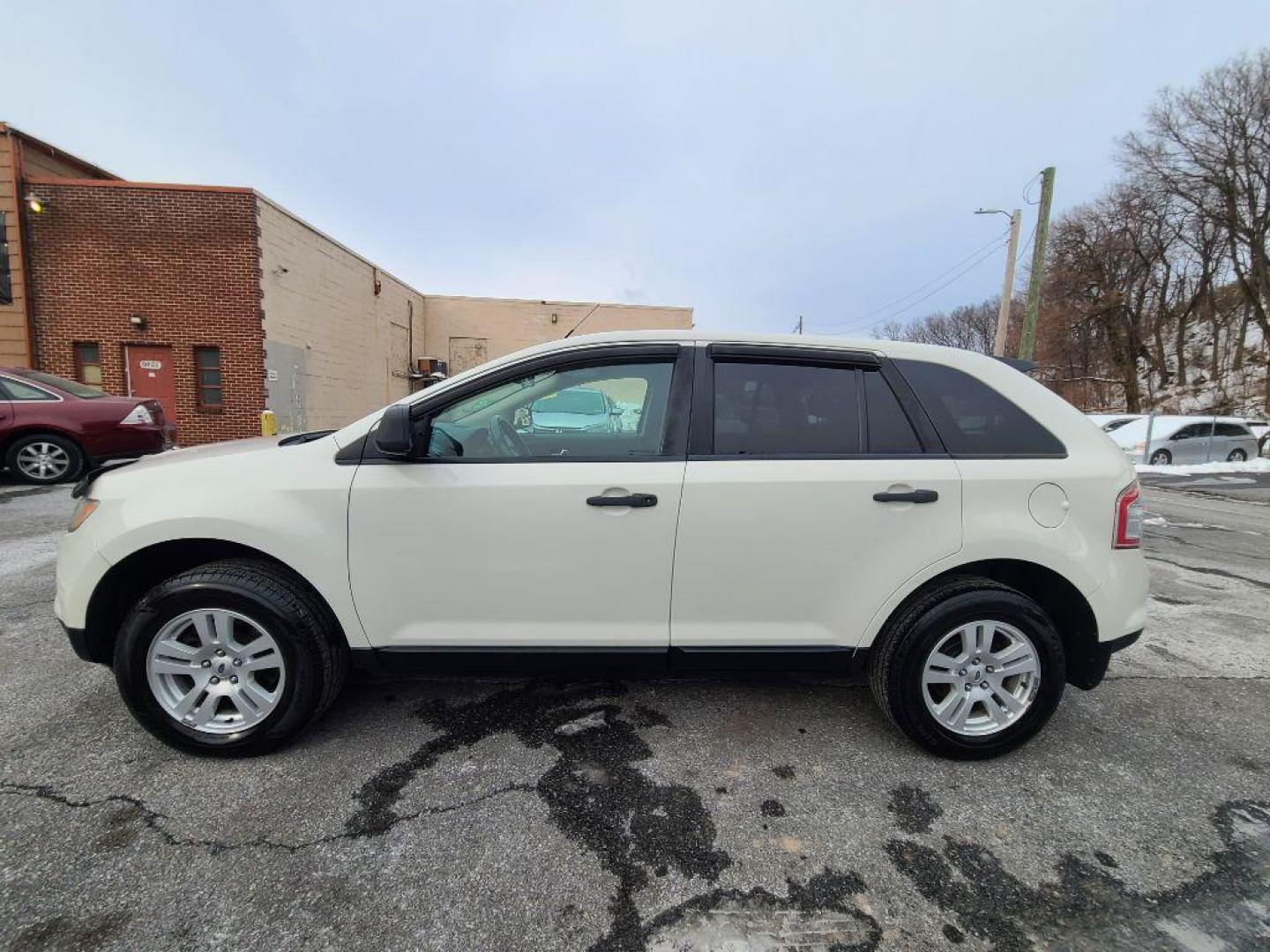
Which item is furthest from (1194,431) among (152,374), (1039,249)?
(152,374)

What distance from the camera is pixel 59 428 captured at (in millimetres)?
7473

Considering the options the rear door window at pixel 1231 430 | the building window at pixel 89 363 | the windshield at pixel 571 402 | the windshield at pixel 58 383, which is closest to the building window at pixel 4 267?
the building window at pixel 89 363

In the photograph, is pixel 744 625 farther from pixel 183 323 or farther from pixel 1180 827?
pixel 183 323

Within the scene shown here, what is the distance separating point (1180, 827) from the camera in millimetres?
2123

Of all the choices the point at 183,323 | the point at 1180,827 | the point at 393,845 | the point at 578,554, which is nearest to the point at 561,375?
the point at 578,554

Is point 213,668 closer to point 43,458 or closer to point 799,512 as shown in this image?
point 799,512

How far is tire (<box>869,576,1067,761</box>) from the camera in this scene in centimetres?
236

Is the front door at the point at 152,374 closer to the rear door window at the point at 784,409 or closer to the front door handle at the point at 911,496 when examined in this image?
the rear door window at the point at 784,409

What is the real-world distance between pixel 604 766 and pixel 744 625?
0.79 meters

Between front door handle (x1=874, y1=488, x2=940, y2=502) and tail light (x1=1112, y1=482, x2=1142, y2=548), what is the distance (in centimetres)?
77

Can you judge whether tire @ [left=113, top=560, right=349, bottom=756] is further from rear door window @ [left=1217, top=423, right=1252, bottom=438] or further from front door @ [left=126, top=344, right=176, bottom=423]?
rear door window @ [left=1217, top=423, right=1252, bottom=438]

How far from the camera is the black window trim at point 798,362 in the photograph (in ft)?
7.84

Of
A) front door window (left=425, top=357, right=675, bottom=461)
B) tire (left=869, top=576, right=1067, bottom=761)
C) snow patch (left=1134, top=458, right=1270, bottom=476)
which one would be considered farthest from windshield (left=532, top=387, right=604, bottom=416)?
snow patch (left=1134, top=458, right=1270, bottom=476)

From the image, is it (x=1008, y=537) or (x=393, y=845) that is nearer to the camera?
(x=393, y=845)
